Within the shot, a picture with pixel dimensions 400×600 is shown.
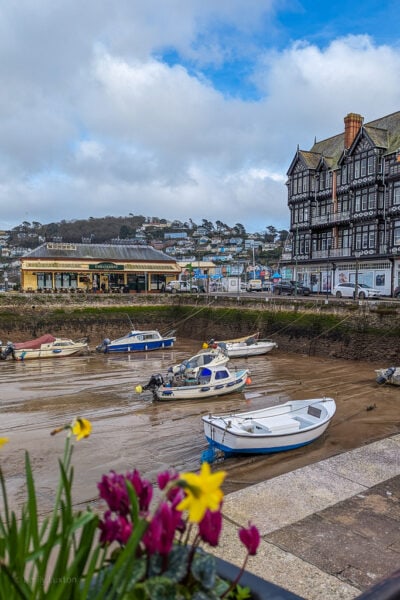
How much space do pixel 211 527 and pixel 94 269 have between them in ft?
159

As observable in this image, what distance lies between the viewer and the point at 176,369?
20906 mm

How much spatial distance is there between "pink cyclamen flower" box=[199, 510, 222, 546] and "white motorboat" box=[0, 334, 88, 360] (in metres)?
29.1

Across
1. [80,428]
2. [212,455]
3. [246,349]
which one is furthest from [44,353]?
[80,428]

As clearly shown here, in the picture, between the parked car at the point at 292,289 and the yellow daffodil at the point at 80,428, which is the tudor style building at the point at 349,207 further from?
the yellow daffodil at the point at 80,428

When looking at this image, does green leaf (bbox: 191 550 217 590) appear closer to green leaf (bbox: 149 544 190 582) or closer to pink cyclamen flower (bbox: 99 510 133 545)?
green leaf (bbox: 149 544 190 582)

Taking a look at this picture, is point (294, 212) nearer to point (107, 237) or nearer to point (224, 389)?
point (224, 389)

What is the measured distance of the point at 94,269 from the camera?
49.0m

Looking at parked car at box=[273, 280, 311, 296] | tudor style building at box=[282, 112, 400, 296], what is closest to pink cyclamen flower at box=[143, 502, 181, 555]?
tudor style building at box=[282, 112, 400, 296]

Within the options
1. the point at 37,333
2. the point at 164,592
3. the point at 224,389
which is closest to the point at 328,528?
the point at 164,592

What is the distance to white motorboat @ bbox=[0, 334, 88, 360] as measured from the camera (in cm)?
2912

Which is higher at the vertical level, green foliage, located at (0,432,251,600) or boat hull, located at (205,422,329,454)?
green foliage, located at (0,432,251,600)

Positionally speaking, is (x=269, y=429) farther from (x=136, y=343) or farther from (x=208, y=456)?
(x=136, y=343)

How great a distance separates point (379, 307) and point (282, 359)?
6331mm

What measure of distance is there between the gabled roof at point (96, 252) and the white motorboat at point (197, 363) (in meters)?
30.0
